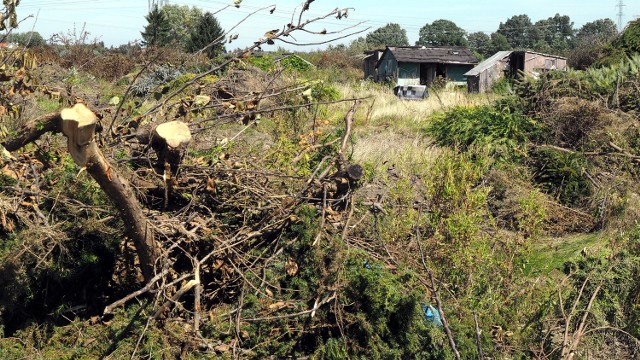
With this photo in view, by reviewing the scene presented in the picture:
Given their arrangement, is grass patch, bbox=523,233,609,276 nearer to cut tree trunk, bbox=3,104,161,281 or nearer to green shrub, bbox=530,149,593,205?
green shrub, bbox=530,149,593,205

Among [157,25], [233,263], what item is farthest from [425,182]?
[157,25]

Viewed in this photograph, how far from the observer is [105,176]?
3924mm

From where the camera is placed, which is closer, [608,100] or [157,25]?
[608,100]

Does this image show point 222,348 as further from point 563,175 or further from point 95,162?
point 563,175

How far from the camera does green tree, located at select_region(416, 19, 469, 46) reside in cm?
9144

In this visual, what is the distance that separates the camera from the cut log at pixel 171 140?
4.55 meters

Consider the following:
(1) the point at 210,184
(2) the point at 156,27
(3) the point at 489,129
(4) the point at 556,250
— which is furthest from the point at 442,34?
(1) the point at 210,184

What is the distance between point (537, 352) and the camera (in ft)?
15.6

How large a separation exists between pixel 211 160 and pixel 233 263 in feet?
3.10

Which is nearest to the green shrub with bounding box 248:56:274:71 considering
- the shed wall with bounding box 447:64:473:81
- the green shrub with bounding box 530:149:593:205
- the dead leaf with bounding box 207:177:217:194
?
the green shrub with bounding box 530:149:593:205

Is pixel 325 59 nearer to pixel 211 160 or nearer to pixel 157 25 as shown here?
pixel 157 25

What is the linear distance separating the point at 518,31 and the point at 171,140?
363 feet

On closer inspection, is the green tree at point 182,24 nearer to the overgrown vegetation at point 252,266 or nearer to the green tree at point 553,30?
the overgrown vegetation at point 252,266

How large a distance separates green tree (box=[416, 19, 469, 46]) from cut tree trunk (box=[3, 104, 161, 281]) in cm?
8835
